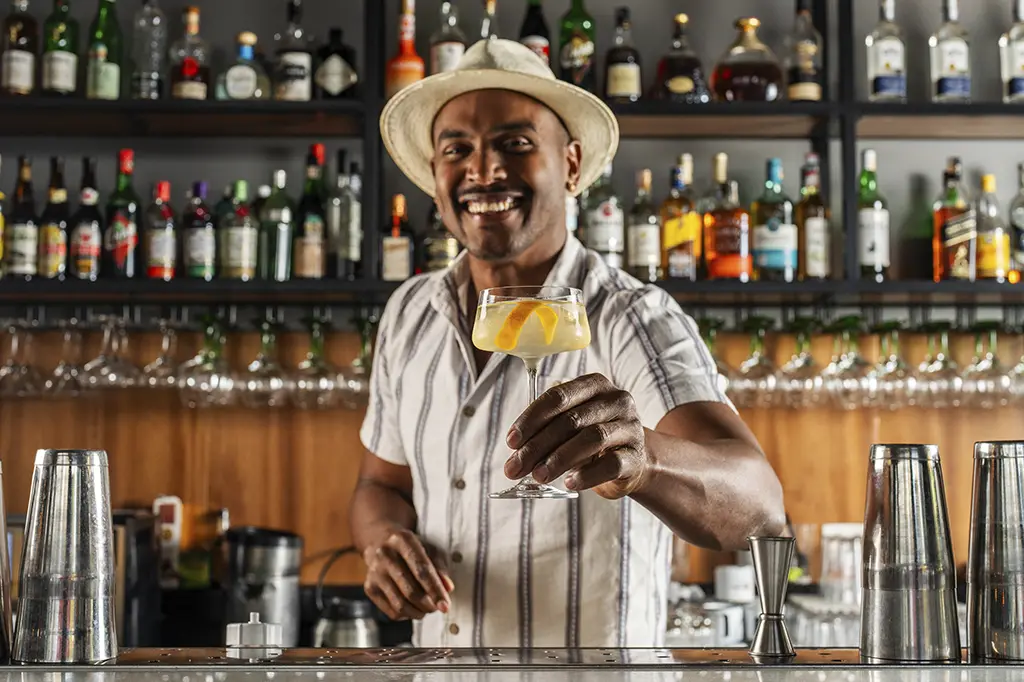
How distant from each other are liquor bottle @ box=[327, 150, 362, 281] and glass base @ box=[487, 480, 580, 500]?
181cm

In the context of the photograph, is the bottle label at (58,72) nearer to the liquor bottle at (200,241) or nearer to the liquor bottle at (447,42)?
the liquor bottle at (200,241)

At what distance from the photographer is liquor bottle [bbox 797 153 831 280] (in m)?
2.96

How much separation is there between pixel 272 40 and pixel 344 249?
69cm

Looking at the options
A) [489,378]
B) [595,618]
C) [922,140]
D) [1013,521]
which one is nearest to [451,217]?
[489,378]

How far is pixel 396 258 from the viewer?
291 cm

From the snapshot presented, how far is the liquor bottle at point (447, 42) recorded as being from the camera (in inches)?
118

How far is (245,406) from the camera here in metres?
3.20

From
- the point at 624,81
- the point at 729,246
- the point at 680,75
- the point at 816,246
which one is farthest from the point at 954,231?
the point at 624,81

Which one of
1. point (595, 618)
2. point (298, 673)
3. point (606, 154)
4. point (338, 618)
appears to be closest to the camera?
point (298, 673)

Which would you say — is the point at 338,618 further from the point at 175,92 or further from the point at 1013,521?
the point at 1013,521

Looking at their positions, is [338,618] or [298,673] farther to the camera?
[338,618]

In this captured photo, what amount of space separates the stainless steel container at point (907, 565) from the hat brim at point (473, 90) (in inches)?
40.3

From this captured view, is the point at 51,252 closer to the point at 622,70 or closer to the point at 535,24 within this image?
the point at 535,24

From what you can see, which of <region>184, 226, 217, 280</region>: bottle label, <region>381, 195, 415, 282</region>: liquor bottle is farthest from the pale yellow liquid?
<region>184, 226, 217, 280</region>: bottle label
